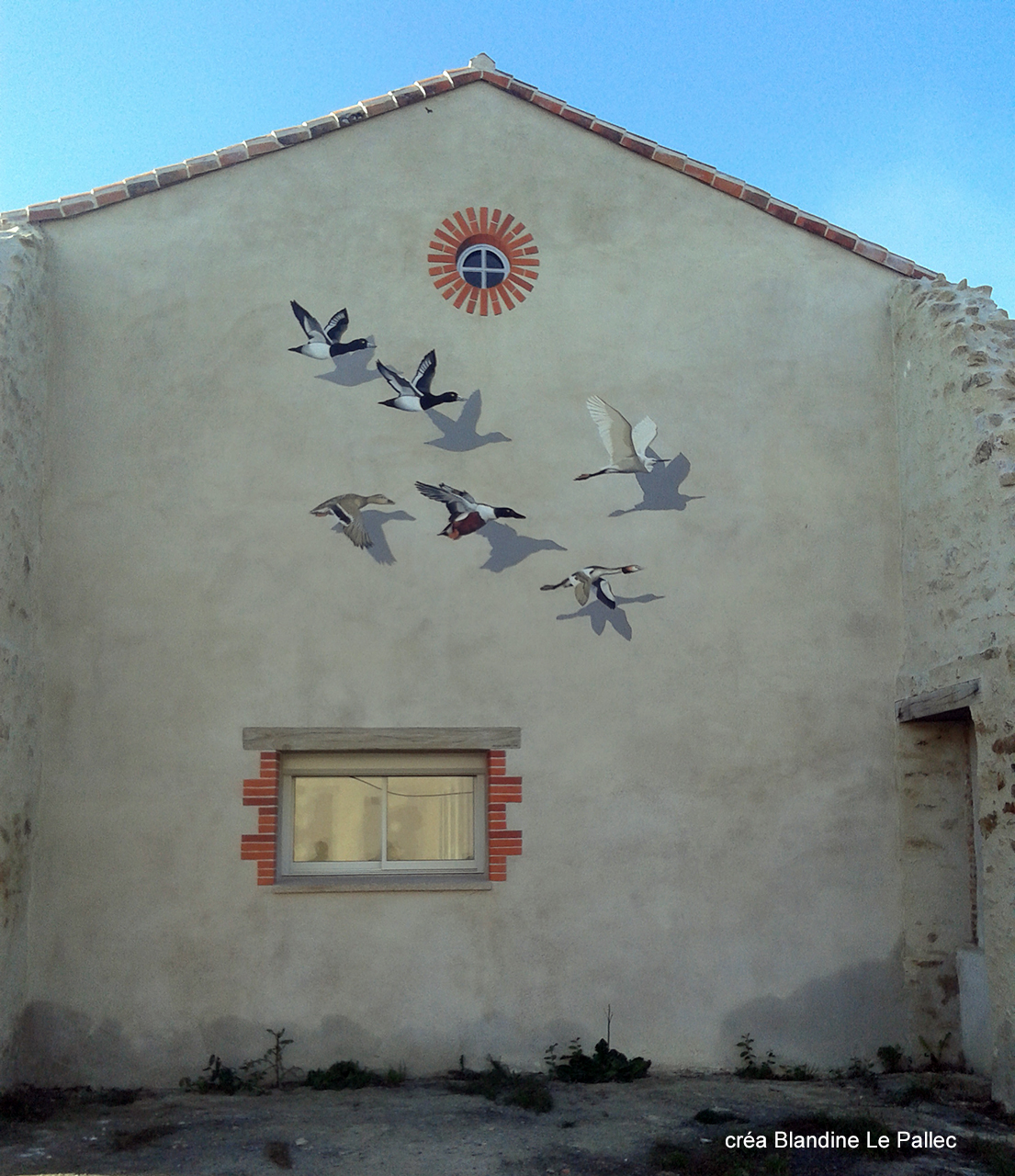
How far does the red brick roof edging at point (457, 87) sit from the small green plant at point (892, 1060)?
200 inches

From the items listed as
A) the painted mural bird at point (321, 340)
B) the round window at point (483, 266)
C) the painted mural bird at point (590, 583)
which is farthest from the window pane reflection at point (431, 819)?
the round window at point (483, 266)

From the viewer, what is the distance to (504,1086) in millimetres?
6699

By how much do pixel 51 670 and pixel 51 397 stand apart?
5.67ft

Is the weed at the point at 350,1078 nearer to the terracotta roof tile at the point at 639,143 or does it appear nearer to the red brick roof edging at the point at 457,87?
the red brick roof edging at the point at 457,87

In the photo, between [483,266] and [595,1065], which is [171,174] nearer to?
[483,266]

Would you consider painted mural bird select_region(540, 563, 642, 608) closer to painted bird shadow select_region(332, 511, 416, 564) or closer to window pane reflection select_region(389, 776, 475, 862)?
painted bird shadow select_region(332, 511, 416, 564)

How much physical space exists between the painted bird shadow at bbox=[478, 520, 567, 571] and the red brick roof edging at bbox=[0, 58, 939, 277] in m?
2.80

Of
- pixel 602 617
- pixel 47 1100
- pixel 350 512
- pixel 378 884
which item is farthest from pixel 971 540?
pixel 47 1100

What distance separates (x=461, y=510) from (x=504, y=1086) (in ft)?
11.3

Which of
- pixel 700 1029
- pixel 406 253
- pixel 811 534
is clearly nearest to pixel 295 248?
pixel 406 253

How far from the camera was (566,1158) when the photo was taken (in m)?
5.58

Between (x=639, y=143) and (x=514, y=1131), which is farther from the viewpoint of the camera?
(x=639, y=143)

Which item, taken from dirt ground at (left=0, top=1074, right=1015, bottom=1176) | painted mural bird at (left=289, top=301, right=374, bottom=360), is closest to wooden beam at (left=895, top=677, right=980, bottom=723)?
dirt ground at (left=0, top=1074, right=1015, bottom=1176)

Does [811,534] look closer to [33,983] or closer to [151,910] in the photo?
[151,910]
